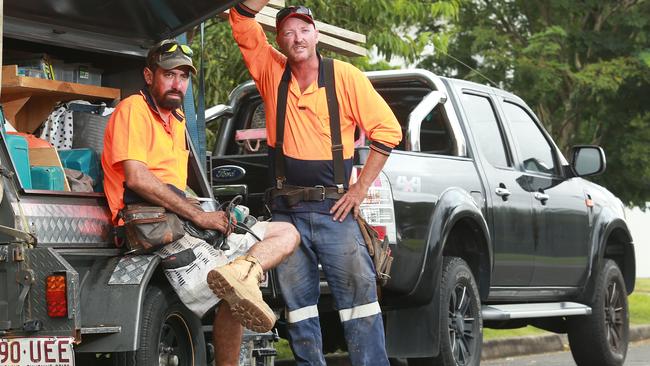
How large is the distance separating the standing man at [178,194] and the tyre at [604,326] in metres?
4.48

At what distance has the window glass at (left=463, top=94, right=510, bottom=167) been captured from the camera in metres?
9.38

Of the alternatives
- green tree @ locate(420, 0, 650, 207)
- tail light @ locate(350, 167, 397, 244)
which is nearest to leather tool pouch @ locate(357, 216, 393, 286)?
tail light @ locate(350, 167, 397, 244)

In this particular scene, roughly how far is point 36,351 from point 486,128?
4680 mm

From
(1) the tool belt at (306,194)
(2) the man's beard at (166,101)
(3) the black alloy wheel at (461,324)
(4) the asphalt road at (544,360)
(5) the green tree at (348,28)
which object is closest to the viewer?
(2) the man's beard at (166,101)

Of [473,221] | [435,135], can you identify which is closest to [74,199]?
[473,221]

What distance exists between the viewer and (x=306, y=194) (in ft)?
22.8

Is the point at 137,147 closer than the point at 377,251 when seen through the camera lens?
Yes

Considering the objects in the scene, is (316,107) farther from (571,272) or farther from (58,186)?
(571,272)

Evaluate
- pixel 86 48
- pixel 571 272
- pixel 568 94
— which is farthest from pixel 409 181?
pixel 568 94

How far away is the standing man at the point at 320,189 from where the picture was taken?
6949 millimetres

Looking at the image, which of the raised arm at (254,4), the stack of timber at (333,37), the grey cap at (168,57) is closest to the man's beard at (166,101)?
the grey cap at (168,57)

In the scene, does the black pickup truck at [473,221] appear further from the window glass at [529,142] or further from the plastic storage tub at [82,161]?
the plastic storage tub at [82,161]

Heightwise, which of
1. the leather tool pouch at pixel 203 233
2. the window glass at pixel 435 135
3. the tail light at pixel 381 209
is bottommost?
the leather tool pouch at pixel 203 233

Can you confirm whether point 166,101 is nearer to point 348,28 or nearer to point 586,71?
point 348,28
